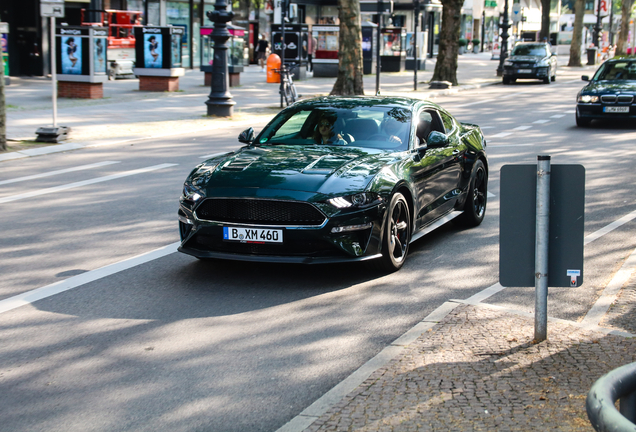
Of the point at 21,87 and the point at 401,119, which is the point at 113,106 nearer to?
the point at 21,87

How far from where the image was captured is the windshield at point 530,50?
37969mm

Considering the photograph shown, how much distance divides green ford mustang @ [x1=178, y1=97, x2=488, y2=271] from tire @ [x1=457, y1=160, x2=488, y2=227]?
45 centimetres

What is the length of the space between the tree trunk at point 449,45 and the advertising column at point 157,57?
39.2ft

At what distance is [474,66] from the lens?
53719 mm

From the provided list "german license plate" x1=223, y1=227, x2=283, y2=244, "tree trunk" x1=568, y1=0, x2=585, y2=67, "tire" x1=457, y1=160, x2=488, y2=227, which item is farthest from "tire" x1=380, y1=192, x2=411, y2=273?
"tree trunk" x1=568, y1=0, x2=585, y2=67

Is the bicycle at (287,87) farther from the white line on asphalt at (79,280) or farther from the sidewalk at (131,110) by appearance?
the white line on asphalt at (79,280)

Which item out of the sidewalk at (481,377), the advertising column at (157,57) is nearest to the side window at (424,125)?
the sidewalk at (481,377)

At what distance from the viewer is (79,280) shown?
7.02m

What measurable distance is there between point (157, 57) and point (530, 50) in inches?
722

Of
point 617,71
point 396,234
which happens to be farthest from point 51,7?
point 617,71

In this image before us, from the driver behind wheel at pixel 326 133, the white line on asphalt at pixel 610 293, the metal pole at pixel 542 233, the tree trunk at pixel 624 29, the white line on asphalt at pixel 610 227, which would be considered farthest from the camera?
the tree trunk at pixel 624 29

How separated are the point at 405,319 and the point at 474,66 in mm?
49631

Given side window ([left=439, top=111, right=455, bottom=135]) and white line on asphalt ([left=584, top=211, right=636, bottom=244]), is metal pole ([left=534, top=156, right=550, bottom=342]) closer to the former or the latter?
white line on asphalt ([left=584, top=211, right=636, bottom=244])

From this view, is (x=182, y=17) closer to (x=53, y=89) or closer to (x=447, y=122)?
(x=53, y=89)
